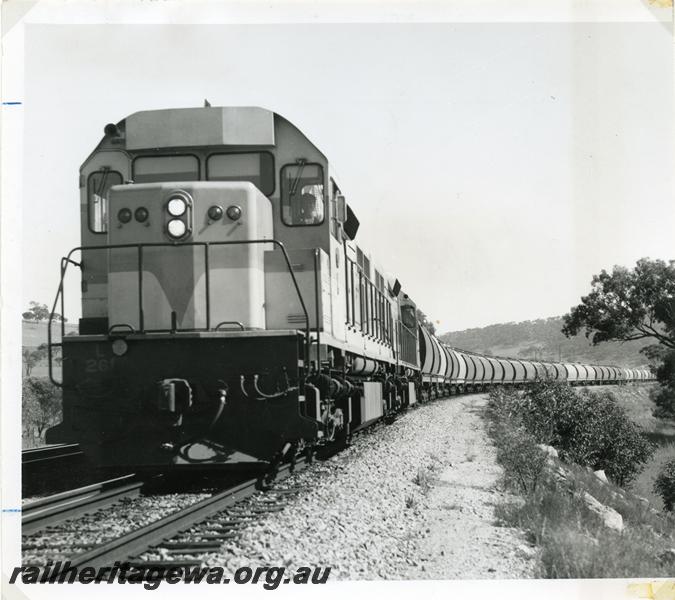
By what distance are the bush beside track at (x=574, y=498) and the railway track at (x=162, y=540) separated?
91.8 inches

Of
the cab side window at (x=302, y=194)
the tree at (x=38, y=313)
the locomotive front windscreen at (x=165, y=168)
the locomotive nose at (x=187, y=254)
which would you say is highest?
the locomotive front windscreen at (x=165, y=168)

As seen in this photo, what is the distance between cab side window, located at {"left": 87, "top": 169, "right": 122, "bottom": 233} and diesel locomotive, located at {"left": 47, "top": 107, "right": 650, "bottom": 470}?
0.01 meters

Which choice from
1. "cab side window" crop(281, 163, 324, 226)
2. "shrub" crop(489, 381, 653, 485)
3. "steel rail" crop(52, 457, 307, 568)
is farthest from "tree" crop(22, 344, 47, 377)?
"shrub" crop(489, 381, 653, 485)

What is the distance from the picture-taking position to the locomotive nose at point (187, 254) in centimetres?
700

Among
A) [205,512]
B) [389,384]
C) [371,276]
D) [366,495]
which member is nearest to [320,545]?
[205,512]

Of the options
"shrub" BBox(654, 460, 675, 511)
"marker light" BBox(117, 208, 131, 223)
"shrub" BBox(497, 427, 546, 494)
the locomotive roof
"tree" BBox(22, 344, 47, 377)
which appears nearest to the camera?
"marker light" BBox(117, 208, 131, 223)

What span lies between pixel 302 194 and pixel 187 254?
145 centimetres

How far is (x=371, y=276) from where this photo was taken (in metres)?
12.7

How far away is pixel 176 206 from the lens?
22.9 ft

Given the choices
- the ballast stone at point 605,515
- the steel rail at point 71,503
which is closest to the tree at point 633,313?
the ballast stone at point 605,515

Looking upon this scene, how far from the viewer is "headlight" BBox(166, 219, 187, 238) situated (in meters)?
7.00

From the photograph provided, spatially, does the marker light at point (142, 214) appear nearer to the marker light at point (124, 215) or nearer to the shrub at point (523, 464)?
the marker light at point (124, 215)

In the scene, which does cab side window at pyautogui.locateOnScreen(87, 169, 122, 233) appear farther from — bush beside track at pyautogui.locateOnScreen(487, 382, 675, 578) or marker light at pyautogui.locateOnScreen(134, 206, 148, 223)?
bush beside track at pyautogui.locateOnScreen(487, 382, 675, 578)

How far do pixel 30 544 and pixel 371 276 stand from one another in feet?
26.9
